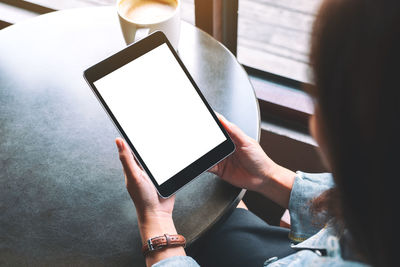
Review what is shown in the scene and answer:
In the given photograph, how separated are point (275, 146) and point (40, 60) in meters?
0.72

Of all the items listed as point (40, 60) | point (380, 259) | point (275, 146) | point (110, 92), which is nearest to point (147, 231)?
point (110, 92)

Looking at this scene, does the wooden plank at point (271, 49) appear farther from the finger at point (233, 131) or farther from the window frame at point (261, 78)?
the finger at point (233, 131)

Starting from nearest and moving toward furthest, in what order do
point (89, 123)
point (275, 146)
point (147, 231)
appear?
point (147, 231) → point (89, 123) → point (275, 146)

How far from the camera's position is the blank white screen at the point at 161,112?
2.39 ft

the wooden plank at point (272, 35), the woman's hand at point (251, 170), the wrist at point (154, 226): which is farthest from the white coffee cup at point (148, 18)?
the wooden plank at point (272, 35)

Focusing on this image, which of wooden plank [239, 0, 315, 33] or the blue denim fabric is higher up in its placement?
wooden plank [239, 0, 315, 33]

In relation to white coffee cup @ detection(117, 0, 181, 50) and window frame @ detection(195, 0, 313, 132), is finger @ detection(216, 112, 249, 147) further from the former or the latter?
window frame @ detection(195, 0, 313, 132)

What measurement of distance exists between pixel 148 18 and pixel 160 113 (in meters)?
0.23

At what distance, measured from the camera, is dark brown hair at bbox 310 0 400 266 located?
381 millimetres

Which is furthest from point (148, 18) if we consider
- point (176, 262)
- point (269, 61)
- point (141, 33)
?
point (269, 61)

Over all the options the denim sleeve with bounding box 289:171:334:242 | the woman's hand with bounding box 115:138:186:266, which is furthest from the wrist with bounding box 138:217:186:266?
the denim sleeve with bounding box 289:171:334:242

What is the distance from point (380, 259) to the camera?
0.45 m

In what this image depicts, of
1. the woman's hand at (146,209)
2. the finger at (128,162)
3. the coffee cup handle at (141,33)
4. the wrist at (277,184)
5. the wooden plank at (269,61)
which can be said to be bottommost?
the wooden plank at (269,61)

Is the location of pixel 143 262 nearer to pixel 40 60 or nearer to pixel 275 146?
pixel 40 60
